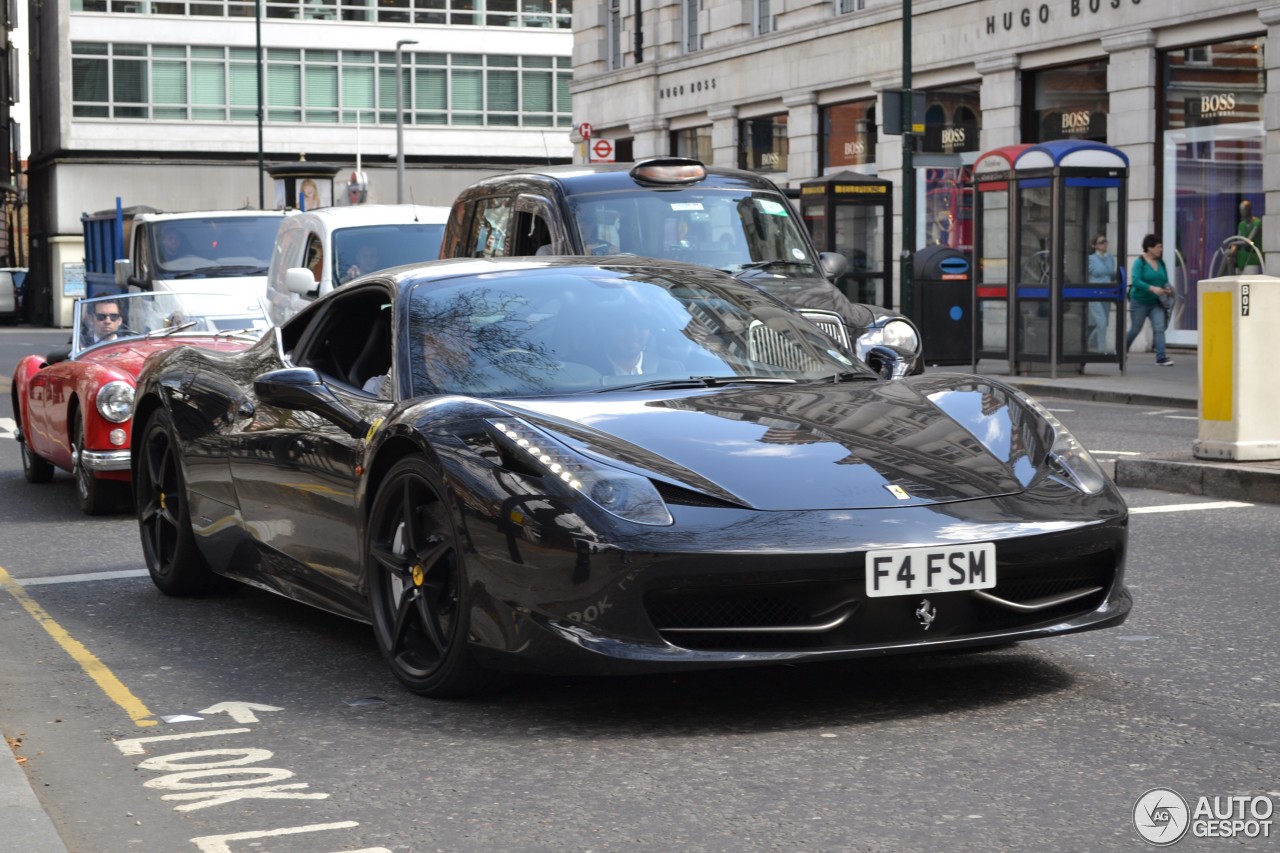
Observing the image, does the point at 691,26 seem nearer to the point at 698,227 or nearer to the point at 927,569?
the point at 698,227

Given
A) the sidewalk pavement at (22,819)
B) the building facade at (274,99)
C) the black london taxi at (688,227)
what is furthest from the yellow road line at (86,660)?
the building facade at (274,99)

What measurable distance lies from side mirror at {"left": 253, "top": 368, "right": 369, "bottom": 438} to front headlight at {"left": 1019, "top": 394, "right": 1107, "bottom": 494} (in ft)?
6.85

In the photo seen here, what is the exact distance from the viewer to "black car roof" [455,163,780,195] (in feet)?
40.5

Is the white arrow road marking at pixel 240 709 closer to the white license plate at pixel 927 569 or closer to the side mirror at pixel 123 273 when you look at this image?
the white license plate at pixel 927 569

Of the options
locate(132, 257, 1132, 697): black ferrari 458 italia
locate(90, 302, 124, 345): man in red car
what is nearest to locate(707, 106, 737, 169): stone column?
locate(90, 302, 124, 345): man in red car

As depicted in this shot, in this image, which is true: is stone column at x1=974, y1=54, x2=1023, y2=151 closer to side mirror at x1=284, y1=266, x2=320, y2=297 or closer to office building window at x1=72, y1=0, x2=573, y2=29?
side mirror at x1=284, y1=266, x2=320, y2=297

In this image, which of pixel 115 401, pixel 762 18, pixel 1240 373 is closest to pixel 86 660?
pixel 115 401

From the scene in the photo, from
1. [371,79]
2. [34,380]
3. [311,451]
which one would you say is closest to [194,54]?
[371,79]

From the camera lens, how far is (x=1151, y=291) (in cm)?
2386

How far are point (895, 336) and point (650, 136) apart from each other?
31500mm

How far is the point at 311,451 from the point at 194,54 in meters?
58.0

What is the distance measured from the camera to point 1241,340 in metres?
11.0

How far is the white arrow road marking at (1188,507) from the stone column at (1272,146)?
586 inches

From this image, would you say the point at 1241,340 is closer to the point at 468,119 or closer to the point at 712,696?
the point at 712,696
